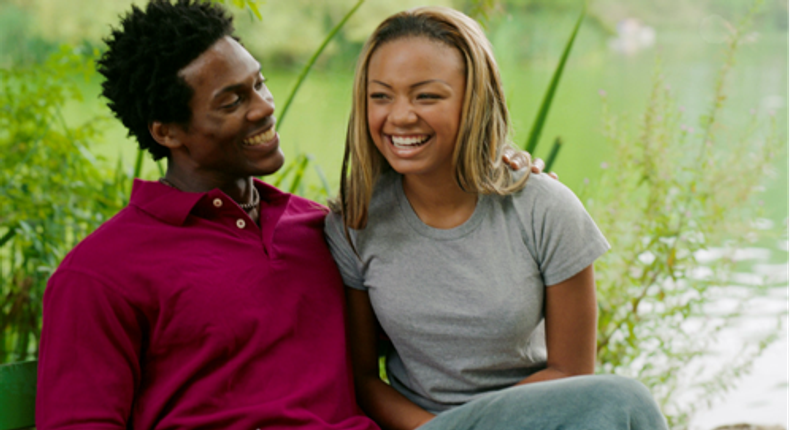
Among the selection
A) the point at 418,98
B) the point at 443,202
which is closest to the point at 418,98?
the point at 418,98

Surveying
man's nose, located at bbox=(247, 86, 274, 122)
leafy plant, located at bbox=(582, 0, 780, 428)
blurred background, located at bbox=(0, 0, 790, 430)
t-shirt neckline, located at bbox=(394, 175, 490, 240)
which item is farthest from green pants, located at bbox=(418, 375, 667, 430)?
leafy plant, located at bbox=(582, 0, 780, 428)

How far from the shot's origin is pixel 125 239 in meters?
1.39

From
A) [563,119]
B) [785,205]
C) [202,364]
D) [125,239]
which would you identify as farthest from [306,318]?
[563,119]

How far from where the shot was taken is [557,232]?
4.83 ft

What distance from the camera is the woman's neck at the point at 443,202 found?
62.4 inches

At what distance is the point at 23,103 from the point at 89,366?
65.2 inches

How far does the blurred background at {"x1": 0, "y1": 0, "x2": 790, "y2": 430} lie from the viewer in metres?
2.61

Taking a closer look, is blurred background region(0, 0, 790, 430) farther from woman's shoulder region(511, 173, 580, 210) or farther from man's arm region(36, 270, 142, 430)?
man's arm region(36, 270, 142, 430)

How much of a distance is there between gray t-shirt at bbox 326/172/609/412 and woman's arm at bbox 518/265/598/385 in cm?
3

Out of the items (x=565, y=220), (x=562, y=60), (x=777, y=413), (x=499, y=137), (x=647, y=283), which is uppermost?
(x=562, y=60)

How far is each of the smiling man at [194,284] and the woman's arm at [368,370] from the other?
0.09 metres

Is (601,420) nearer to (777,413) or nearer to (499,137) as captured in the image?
(499,137)

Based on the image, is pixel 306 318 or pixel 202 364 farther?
pixel 306 318

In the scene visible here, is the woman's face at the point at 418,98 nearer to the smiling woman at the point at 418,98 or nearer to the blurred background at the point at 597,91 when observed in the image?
the smiling woman at the point at 418,98
